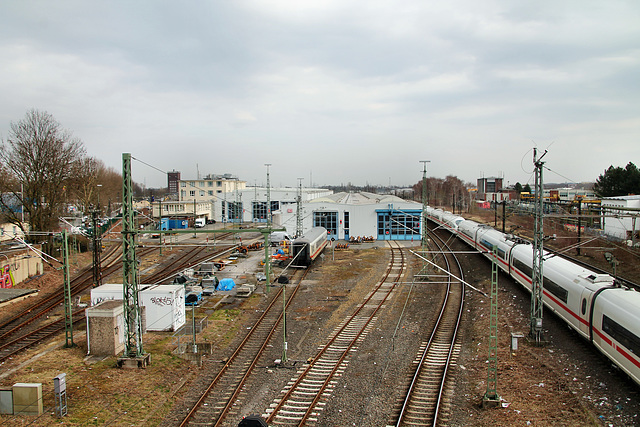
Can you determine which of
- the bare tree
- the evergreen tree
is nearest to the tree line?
the bare tree

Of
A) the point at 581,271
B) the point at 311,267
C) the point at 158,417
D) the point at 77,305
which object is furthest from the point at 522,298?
the point at 77,305

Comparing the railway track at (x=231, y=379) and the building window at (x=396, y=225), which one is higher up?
the building window at (x=396, y=225)

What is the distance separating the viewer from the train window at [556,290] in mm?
15662

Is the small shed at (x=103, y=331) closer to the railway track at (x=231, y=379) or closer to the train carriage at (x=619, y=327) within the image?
the railway track at (x=231, y=379)

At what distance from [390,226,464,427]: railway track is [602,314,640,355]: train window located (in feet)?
15.7

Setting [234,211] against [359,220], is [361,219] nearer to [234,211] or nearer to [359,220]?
[359,220]

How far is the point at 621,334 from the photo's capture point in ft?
37.5

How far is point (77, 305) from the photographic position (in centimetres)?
2152

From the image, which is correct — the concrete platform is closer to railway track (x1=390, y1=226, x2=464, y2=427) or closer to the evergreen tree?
railway track (x1=390, y1=226, x2=464, y2=427)

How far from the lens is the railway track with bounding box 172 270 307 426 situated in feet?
34.9

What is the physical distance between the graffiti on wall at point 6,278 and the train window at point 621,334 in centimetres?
3039

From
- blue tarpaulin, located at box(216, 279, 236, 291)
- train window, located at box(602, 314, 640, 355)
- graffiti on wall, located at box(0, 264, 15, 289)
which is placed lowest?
blue tarpaulin, located at box(216, 279, 236, 291)

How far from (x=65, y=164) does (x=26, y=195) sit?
12.3 ft

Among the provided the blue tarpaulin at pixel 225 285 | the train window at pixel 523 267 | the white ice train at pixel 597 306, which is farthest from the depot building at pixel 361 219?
the white ice train at pixel 597 306
